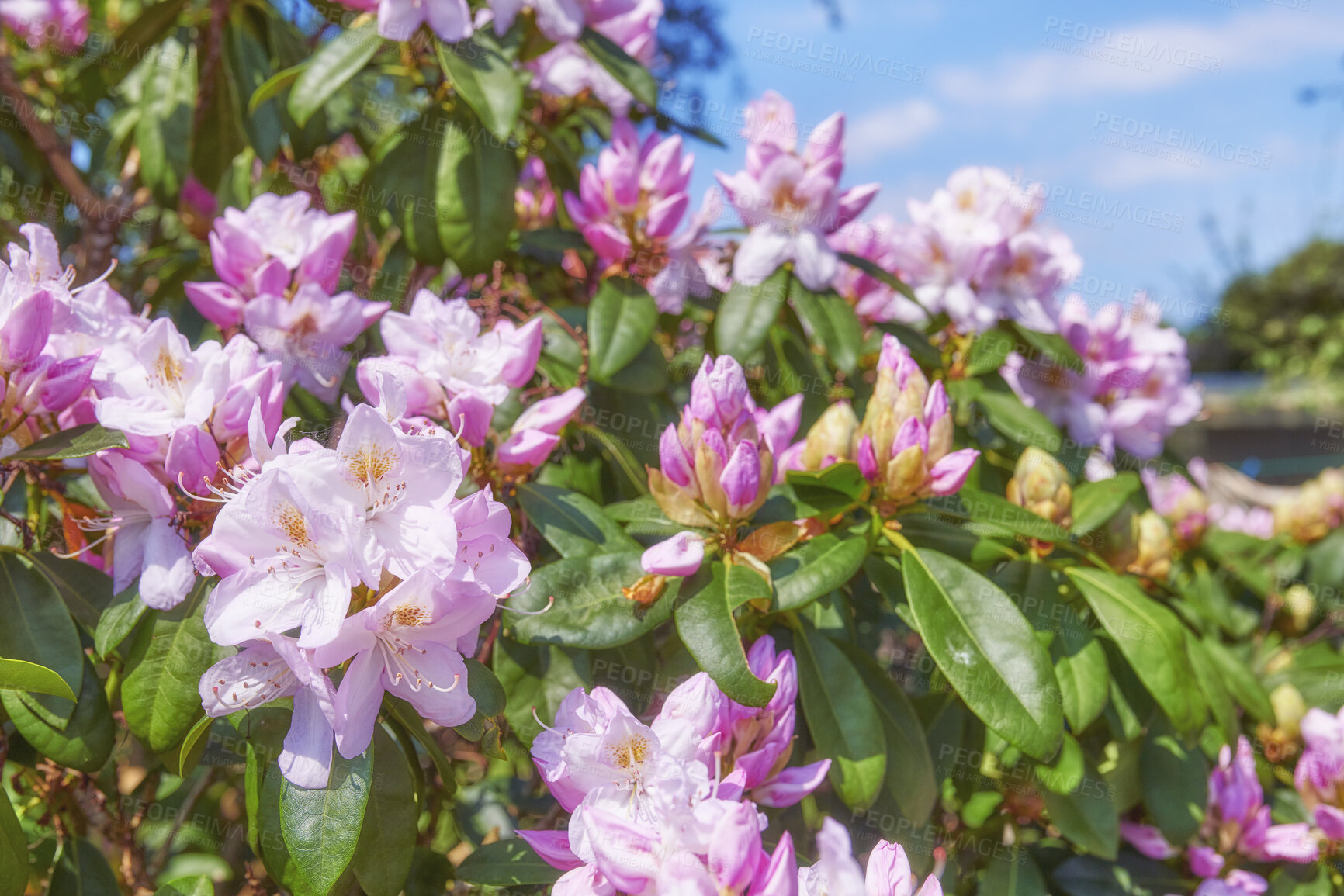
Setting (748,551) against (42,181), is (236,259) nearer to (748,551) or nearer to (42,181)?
(748,551)

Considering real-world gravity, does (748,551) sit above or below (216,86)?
below

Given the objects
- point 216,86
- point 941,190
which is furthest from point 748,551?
point 216,86

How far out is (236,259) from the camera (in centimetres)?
127

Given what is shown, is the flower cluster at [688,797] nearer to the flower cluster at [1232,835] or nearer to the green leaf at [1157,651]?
the green leaf at [1157,651]

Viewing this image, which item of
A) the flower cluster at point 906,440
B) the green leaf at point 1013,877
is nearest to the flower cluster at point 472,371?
the flower cluster at point 906,440

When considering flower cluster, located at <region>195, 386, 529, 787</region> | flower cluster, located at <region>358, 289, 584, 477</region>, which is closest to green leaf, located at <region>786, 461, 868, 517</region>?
flower cluster, located at <region>358, 289, 584, 477</region>

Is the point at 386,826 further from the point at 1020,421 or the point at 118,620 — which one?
the point at 1020,421

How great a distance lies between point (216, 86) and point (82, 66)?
0.59m

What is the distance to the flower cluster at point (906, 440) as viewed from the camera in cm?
114

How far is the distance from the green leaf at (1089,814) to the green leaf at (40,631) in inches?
50.1

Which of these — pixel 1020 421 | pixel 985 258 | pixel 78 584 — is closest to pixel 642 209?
pixel 985 258

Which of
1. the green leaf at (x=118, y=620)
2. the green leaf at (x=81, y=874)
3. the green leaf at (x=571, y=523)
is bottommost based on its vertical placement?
the green leaf at (x=81, y=874)

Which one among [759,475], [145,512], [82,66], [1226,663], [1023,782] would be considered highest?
[82,66]

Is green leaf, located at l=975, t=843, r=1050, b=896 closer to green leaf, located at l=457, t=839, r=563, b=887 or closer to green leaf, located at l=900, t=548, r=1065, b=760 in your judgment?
green leaf, located at l=900, t=548, r=1065, b=760
